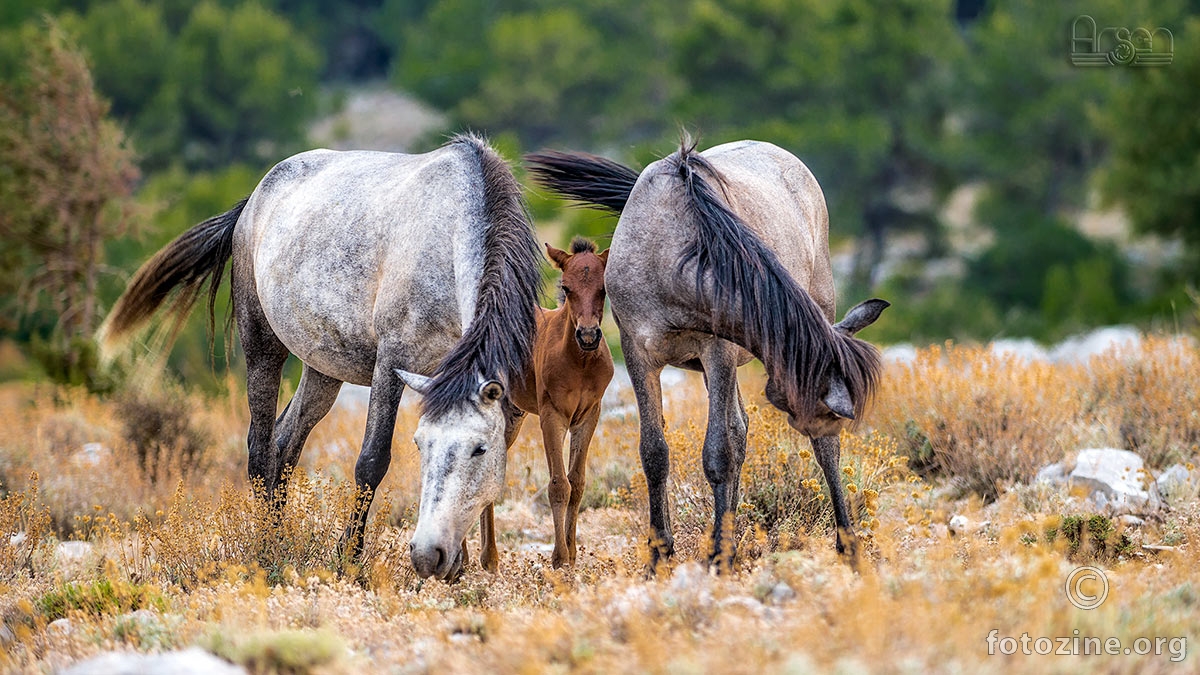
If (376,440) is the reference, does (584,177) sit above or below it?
above

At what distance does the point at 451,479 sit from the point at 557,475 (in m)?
1.07

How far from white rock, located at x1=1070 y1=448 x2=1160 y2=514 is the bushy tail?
501 centimetres

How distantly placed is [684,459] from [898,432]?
188cm

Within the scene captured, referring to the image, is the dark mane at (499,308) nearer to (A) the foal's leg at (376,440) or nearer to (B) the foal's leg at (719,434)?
(A) the foal's leg at (376,440)

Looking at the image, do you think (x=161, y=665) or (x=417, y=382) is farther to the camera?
(x=417, y=382)

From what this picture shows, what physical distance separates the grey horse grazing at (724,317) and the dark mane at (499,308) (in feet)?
1.26

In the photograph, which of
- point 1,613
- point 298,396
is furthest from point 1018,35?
point 1,613

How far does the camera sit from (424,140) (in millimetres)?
31750

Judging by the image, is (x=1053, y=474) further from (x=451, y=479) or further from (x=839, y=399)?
(x=451, y=479)

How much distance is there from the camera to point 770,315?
4.48m

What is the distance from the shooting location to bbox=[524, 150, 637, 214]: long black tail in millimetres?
5750

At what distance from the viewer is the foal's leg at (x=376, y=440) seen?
5.10 metres

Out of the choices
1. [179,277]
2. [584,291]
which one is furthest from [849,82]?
[584,291]

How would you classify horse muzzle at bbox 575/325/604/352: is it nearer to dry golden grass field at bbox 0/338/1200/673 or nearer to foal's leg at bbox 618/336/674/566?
foal's leg at bbox 618/336/674/566
